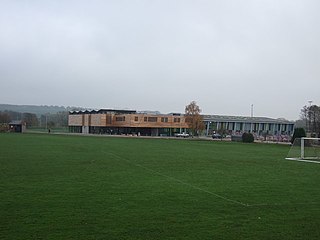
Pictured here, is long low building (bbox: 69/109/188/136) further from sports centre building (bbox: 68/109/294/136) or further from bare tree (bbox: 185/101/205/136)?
bare tree (bbox: 185/101/205/136)

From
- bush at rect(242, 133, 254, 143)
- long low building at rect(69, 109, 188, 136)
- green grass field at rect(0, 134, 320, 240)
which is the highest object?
long low building at rect(69, 109, 188, 136)

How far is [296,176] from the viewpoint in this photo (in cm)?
1964

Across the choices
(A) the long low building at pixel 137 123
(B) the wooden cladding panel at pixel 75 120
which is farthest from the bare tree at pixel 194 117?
(B) the wooden cladding panel at pixel 75 120

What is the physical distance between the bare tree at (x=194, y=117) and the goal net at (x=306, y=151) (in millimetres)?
53056

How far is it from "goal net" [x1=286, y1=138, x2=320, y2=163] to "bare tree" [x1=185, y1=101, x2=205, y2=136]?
53.1 m

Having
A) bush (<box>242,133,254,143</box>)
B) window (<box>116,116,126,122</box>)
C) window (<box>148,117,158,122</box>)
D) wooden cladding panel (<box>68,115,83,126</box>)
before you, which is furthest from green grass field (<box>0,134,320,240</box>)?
wooden cladding panel (<box>68,115,83,126</box>)

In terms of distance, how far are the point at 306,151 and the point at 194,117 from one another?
5585 centimetres

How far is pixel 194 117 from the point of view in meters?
90.2

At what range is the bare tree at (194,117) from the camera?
8994 centimetres

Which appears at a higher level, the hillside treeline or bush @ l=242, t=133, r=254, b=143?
the hillside treeline

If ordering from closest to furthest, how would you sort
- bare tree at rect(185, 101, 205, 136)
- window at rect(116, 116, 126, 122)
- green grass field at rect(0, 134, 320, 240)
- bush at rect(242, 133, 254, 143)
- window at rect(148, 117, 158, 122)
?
green grass field at rect(0, 134, 320, 240) → bush at rect(242, 133, 254, 143) → bare tree at rect(185, 101, 205, 136) → window at rect(116, 116, 126, 122) → window at rect(148, 117, 158, 122)

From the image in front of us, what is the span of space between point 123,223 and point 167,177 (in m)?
8.85

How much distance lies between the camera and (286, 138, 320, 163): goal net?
32.6 meters

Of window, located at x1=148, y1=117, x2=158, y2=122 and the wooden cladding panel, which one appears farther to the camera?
the wooden cladding panel
